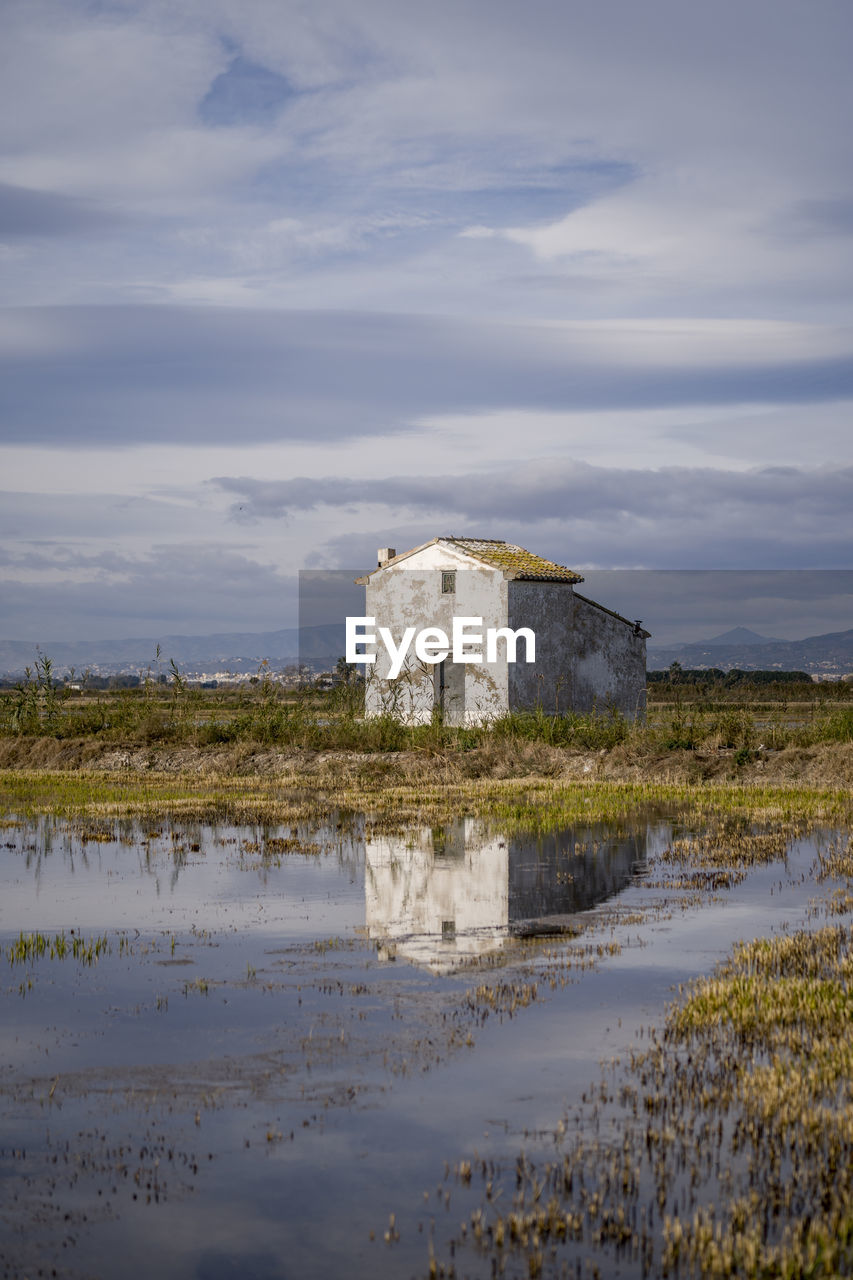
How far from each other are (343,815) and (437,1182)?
15.3 metres

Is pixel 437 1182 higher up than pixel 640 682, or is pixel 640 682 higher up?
pixel 640 682

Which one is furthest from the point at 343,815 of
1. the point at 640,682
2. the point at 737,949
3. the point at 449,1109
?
the point at 640,682

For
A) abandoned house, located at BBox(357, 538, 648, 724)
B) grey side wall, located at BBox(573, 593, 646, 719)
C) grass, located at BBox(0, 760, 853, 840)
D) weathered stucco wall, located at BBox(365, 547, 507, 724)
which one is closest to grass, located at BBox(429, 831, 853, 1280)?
grass, located at BBox(0, 760, 853, 840)

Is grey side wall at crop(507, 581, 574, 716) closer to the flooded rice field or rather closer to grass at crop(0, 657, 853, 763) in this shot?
grass at crop(0, 657, 853, 763)

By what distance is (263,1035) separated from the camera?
8219 millimetres

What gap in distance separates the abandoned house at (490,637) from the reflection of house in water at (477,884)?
18.6m

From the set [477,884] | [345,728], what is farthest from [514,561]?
[477,884]

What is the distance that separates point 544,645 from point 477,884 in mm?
25442

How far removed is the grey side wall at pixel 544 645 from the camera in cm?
3803

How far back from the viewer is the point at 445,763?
→ 28422mm

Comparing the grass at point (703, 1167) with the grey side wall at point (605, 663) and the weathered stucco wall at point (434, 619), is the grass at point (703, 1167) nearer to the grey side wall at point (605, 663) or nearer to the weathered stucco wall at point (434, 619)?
the weathered stucco wall at point (434, 619)

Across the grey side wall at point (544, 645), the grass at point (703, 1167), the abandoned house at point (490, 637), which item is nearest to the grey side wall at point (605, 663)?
the abandoned house at point (490, 637)

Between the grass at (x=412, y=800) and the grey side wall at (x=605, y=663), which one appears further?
the grey side wall at (x=605, y=663)

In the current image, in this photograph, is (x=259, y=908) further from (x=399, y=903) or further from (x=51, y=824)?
(x=51, y=824)
